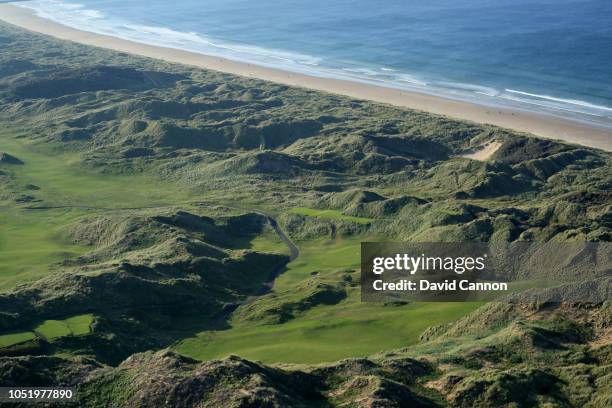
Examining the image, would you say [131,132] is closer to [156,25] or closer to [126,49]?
[126,49]

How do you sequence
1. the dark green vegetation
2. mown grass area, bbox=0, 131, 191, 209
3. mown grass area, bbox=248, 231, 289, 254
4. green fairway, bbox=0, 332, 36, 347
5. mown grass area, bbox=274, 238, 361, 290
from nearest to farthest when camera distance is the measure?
the dark green vegetation → green fairway, bbox=0, 332, 36, 347 → mown grass area, bbox=274, 238, 361, 290 → mown grass area, bbox=248, 231, 289, 254 → mown grass area, bbox=0, 131, 191, 209

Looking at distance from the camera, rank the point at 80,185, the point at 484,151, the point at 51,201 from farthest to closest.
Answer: the point at 484,151 < the point at 80,185 < the point at 51,201

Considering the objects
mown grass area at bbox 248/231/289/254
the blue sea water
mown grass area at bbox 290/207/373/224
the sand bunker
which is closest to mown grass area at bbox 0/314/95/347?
mown grass area at bbox 248/231/289/254

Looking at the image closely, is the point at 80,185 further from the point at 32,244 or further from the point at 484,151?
the point at 484,151

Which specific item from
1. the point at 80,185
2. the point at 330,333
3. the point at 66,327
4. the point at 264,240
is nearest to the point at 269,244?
the point at 264,240

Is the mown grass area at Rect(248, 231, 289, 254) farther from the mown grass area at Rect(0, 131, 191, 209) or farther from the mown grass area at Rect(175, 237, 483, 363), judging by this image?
the mown grass area at Rect(0, 131, 191, 209)

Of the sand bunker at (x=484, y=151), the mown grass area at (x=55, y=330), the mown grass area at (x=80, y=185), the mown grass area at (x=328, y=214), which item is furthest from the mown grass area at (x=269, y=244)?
the sand bunker at (x=484, y=151)

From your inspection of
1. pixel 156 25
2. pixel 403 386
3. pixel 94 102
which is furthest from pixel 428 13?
pixel 403 386
